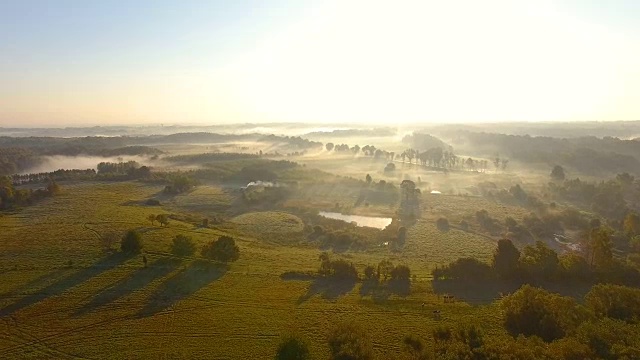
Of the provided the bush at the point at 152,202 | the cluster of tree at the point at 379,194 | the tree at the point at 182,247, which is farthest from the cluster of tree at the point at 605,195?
the bush at the point at 152,202

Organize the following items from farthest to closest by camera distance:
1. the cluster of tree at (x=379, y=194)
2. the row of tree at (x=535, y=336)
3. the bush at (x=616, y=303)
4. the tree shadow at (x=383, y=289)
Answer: the cluster of tree at (x=379, y=194), the tree shadow at (x=383, y=289), the bush at (x=616, y=303), the row of tree at (x=535, y=336)

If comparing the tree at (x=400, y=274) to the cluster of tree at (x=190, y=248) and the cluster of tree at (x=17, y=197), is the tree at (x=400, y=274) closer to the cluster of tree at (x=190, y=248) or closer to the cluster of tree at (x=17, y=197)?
the cluster of tree at (x=190, y=248)

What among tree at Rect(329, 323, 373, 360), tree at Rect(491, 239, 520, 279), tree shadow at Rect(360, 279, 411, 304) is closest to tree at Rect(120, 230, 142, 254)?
tree shadow at Rect(360, 279, 411, 304)

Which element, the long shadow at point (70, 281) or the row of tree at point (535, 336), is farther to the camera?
the long shadow at point (70, 281)

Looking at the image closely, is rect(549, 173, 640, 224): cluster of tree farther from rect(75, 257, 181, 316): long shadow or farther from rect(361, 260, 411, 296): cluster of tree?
rect(75, 257, 181, 316): long shadow

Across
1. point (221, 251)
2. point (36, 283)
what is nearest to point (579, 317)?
point (221, 251)

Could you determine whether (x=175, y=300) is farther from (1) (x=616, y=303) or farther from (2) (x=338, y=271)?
(1) (x=616, y=303)

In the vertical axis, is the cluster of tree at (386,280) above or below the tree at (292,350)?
below

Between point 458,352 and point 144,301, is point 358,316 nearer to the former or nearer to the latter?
point 458,352
